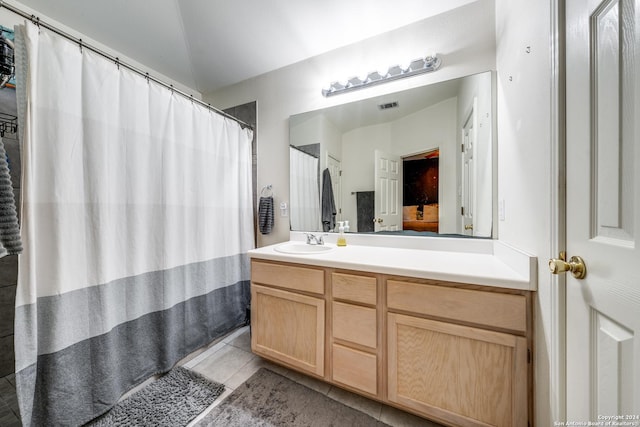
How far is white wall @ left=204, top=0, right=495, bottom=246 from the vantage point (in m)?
1.36

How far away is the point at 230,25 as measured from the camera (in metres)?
1.68

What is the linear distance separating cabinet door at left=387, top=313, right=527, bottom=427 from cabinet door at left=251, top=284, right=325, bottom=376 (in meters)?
0.40

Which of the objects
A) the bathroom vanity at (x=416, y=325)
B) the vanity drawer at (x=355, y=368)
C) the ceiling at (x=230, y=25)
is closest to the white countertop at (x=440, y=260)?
the bathroom vanity at (x=416, y=325)

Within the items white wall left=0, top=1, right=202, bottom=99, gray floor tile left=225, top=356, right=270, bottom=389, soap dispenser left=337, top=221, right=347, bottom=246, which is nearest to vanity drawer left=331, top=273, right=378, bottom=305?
soap dispenser left=337, top=221, right=347, bottom=246

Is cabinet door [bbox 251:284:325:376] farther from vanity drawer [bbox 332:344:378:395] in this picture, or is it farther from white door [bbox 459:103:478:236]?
white door [bbox 459:103:478:236]

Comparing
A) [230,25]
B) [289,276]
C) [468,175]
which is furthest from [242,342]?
[230,25]

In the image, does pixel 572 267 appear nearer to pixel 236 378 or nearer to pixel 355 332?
pixel 355 332

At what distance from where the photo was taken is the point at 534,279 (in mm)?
838

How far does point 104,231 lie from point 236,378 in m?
1.16

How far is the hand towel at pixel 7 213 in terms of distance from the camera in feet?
2.22

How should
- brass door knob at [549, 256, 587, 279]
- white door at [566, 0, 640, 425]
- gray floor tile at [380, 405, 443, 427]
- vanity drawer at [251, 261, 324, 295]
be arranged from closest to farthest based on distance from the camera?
1. white door at [566, 0, 640, 425]
2. brass door knob at [549, 256, 587, 279]
3. gray floor tile at [380, 405, 443, 427]
4. vanity drawer at [251, 261, 324, 295]

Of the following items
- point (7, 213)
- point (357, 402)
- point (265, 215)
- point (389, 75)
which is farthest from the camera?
point (265, 215)

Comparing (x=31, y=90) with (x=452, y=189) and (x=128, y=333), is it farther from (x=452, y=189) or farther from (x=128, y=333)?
(x=452, y=189)

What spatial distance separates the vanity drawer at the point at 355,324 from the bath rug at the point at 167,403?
83cm
